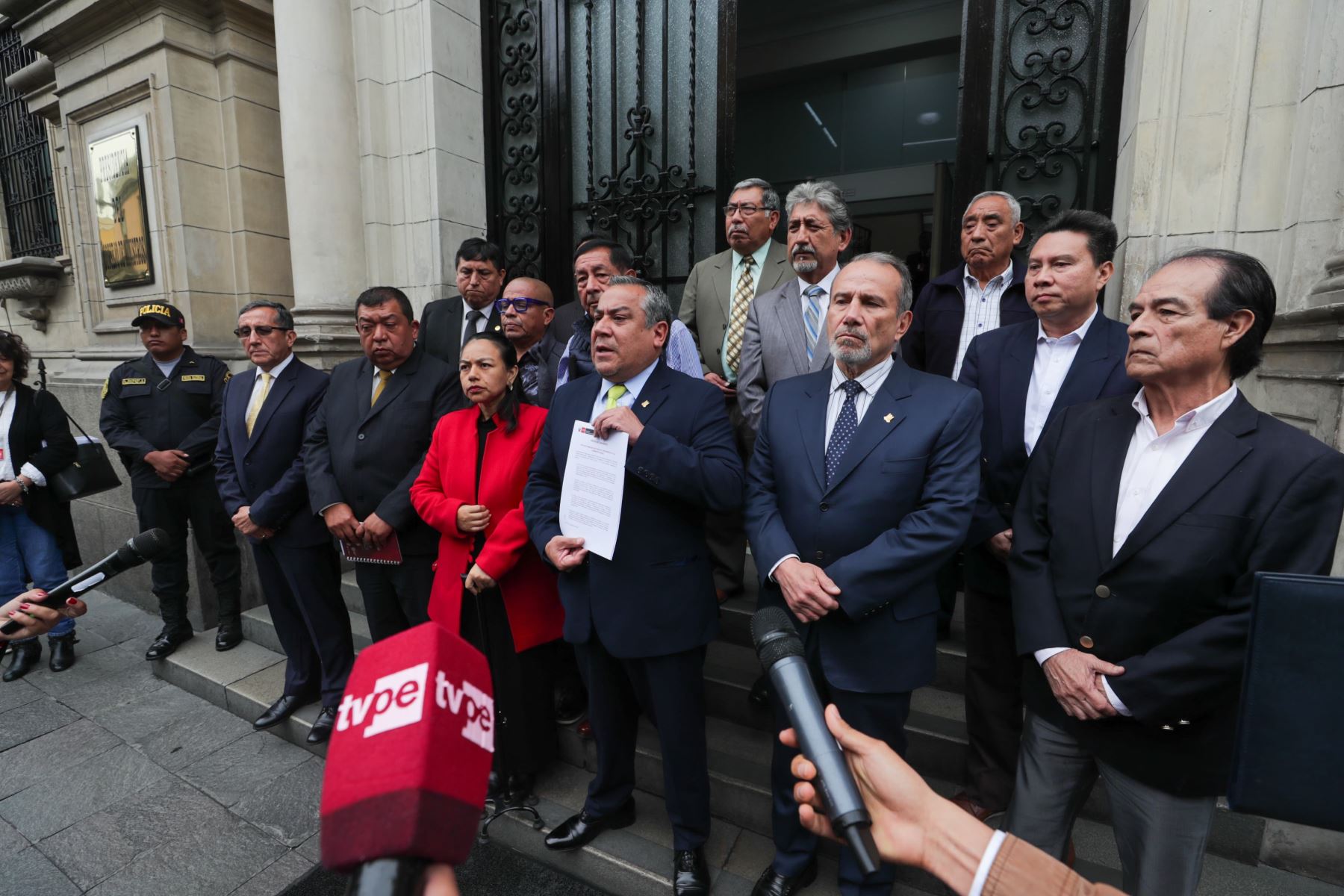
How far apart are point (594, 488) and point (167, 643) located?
4.11 m

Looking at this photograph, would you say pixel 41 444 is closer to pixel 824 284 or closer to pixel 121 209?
pixel 121 209

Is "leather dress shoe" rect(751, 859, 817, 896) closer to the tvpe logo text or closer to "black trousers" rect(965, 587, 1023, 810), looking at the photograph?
"black trousers" rect(965, 587, 1023, 810)

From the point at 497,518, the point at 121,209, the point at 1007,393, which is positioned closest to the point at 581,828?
the point at 497,518

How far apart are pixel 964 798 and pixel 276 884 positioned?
112 inches

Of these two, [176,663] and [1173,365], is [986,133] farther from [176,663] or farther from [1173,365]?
[176,663]

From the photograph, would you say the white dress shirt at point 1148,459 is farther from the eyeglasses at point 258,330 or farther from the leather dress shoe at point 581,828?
the eyeglasses at point 258,330

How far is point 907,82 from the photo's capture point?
8633 mm

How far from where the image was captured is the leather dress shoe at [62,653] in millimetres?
4652

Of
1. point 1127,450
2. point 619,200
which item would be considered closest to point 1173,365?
point 1127,450

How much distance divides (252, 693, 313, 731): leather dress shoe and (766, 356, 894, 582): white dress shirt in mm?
3172

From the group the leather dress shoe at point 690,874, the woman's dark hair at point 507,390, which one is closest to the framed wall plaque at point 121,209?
the woman's dark hair at point 507,390

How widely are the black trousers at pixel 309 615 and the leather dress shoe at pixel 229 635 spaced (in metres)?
1.13

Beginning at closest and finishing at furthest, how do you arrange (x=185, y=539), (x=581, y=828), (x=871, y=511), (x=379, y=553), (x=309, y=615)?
(x=871, y=511), (x=581, y=828), (x=379, y=553), (x=309, y=615), (x=185, y=539)

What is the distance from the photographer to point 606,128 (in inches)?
203
